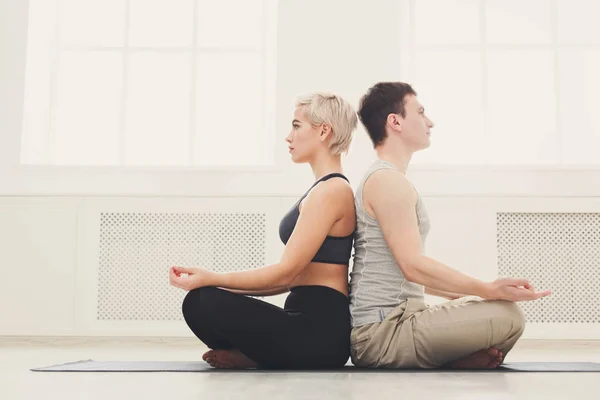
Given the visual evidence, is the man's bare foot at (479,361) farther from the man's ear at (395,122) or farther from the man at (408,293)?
the man's ear at (395,122)

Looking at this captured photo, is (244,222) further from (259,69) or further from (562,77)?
(562,77)

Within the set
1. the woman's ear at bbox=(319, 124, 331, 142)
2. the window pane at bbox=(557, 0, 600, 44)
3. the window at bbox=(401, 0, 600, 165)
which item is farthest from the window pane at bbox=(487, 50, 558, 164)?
the woman's ear at bbox=(319, 124, 331, 142)

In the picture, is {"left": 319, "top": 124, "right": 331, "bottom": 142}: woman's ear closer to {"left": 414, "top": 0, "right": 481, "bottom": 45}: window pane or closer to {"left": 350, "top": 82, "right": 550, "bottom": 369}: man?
{"left": 350, "top": 82, "right": 550, "bottom": 369}: man

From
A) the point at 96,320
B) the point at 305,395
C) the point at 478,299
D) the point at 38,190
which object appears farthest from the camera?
the point at 38,190

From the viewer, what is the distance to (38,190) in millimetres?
3963

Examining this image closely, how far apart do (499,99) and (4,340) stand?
A: 3155 mm

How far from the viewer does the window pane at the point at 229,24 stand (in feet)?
13.8

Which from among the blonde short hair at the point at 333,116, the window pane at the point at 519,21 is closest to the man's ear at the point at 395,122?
the blonde short hair at the point at 333,116

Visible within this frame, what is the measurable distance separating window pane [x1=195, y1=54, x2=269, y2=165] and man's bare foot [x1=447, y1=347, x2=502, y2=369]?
8.04 feet

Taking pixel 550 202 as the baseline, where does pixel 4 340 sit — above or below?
below

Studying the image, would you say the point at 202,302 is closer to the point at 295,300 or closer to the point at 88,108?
the point at 295,300

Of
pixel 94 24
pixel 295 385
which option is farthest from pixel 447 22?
pixel 295 385

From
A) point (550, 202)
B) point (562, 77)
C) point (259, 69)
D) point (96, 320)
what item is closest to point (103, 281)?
point (96, 320)

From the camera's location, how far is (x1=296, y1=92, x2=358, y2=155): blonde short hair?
1.98 meters
